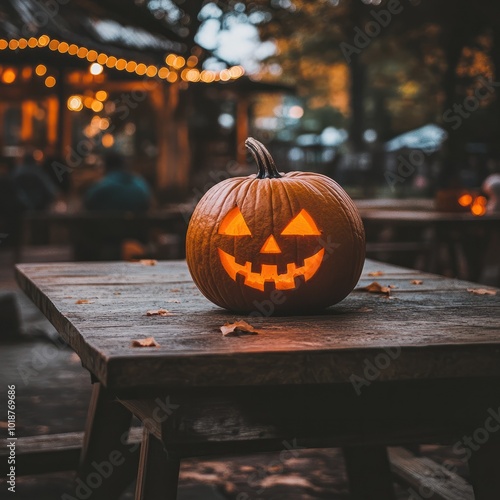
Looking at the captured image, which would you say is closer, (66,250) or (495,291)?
(495,291)

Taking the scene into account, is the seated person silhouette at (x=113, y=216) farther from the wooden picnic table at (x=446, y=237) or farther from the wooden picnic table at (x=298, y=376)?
the wooden picnic table at (x=298, y=376)

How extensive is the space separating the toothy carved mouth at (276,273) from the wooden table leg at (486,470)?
0.57 m

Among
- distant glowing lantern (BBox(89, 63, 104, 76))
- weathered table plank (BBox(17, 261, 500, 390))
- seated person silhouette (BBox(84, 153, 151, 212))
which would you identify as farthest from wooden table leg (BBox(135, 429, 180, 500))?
distant glowing lantern (BBox(89, 63, 104, 76))

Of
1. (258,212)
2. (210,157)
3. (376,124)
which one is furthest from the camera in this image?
(376,124)

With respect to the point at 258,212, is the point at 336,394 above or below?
below

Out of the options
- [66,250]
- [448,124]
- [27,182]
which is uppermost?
[448,124]

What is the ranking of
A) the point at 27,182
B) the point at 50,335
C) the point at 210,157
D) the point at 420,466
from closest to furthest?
the point at 420,466
the point at 50,335
the point at 27,182
the point at 210,157

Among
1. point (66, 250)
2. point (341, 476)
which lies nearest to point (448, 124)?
point (66, 250)

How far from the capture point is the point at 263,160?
2.42 metres

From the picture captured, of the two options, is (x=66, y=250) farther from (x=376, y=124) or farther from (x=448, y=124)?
(x=376, y=124)

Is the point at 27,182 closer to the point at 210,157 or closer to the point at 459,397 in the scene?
the point at 210,157

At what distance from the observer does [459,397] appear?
1.83m

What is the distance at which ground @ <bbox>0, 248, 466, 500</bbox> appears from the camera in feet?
12.1

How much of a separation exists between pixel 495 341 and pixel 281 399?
40cm
